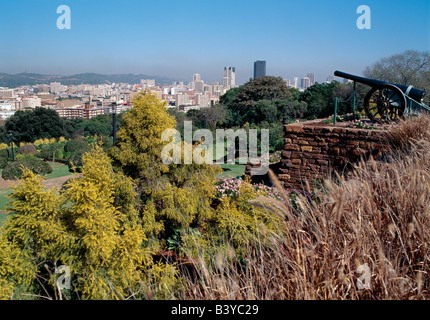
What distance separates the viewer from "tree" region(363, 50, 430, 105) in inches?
750

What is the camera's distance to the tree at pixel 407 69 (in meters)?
19.1

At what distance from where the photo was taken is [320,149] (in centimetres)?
558

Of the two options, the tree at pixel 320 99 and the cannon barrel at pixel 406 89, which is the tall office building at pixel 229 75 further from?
the cannon barrel at pixel 406 89

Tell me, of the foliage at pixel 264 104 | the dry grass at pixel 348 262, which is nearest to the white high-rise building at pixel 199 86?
the foliage at pixel 264 104

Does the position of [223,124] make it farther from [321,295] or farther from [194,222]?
[321,295]

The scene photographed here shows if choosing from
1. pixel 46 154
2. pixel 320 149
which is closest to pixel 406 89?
pixel 320 149

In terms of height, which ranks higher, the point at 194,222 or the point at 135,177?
the point at 135,177

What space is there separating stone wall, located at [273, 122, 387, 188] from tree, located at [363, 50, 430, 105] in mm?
16464

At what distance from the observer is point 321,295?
4.06ft

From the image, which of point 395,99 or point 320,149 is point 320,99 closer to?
point 395,99

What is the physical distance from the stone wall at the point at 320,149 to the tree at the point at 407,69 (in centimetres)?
1646

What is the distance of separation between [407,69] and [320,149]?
58.9ft
